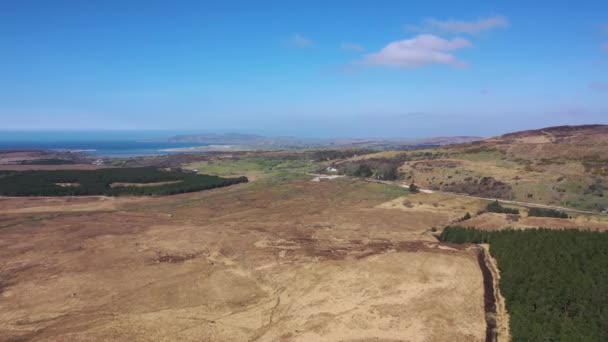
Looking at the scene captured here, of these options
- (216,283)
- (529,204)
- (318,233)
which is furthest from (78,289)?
(529,204)

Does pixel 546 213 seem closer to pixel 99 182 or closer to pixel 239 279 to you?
pixel 239 279

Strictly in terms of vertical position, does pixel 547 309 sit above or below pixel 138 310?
above

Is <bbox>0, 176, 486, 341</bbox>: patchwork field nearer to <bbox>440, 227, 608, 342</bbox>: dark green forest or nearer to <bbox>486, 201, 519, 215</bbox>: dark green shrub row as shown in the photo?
<bbox>440, 227, 608, 342</bbox>: dark green forest

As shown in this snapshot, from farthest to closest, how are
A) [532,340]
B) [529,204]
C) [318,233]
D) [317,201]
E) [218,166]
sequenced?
[218,166] < [317,201] < [529,204] < [318,233] < [532,340]

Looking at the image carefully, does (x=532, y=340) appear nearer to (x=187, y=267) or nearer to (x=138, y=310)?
(x=138, y=310)

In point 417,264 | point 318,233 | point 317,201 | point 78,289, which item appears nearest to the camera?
point 78,289

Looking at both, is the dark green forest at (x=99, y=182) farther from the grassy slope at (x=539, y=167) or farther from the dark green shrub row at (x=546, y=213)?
the dark green shrub row at (x=546, y=213)

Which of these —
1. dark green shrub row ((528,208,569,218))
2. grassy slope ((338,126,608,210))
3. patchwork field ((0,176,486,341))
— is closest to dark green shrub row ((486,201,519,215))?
dark green shrub row ((528,208,569,218))
